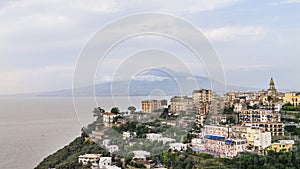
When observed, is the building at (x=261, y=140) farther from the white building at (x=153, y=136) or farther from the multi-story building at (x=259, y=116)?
the white building at (x=153, y=136)

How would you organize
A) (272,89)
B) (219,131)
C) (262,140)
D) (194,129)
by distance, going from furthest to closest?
(272,89) < (194,129) < (219,131) < (262,140)

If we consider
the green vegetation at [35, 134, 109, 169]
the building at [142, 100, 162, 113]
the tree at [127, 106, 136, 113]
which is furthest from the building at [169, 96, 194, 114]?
the green vegetation at [35, 134, 109, 169]

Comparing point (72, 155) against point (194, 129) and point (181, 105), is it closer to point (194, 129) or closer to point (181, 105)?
point (194, 129)

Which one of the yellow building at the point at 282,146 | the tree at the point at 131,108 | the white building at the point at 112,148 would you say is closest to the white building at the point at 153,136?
the white building at the point at 112,148

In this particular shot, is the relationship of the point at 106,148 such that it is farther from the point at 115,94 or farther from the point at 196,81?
the point at 196,81

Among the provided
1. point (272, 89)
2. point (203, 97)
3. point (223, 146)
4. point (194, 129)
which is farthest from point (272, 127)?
point (272, 89)

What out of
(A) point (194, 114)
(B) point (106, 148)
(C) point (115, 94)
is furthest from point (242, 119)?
(C) point (115, 94)

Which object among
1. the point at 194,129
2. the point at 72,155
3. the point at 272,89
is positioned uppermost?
the point at 272,89
